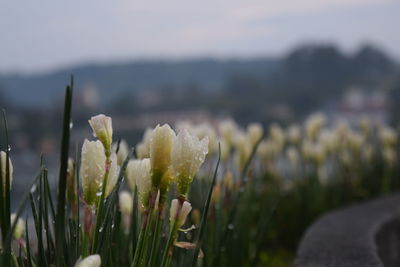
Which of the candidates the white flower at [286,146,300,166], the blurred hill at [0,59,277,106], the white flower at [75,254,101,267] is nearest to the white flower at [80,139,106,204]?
the white flower at [75,254,101,267]

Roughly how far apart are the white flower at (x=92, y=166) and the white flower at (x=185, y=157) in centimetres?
16

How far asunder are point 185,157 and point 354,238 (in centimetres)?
190

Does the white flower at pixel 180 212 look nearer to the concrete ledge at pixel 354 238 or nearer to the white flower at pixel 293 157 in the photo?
the concrete ledge at pixel 354 238

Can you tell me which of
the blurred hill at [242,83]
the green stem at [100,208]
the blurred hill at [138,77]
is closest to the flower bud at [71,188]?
the green stem at [100,208]

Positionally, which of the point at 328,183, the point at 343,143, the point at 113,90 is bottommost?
the point at 328,183

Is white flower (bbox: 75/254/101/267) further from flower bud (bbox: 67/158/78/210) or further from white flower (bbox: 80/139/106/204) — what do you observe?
flower bud (bbox: 67/158/78/210)

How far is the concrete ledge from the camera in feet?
8.11

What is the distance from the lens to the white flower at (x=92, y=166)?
4.32ft

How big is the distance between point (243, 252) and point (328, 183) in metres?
2.32

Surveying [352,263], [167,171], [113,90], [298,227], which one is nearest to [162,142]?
[167,171]

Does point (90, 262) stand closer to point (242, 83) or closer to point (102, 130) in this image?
point (102, 130)

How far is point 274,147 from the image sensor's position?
18.0ft

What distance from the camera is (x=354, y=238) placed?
297 cm

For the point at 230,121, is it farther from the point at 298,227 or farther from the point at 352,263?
the point at 352,263
